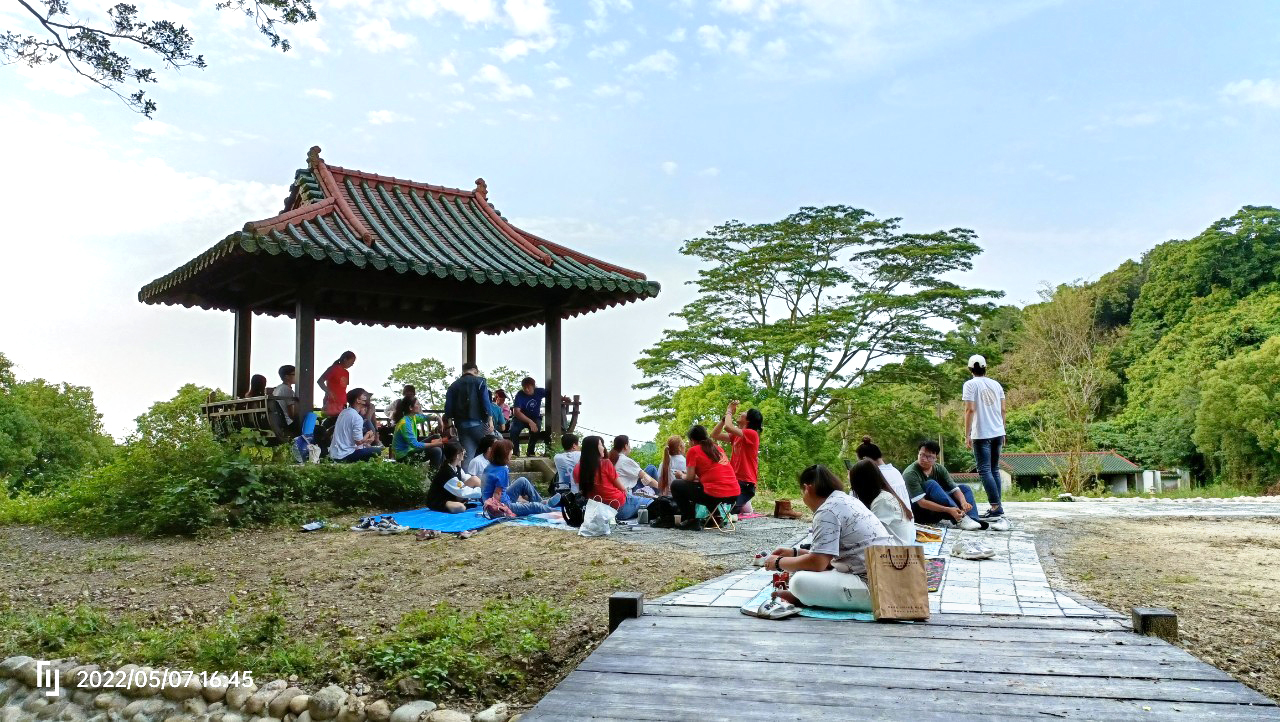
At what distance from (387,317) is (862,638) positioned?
A: 455 inches

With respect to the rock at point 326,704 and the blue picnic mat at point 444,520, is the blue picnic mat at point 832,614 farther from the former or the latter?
the blue picnic mat at point 444,520

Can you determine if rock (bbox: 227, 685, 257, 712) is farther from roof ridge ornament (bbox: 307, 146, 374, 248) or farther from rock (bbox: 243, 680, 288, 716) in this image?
roof ridge ornament (bbox: 307, 146, 374, 248)

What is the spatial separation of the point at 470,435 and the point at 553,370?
1.90m

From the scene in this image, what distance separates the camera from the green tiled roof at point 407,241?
1004cm

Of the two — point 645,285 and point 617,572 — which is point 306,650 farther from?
point 645,285

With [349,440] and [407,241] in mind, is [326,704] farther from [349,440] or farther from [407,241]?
[407,241]

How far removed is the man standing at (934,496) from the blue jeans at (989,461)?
0.28 m

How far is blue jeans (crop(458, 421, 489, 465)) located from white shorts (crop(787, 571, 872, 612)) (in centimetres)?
684

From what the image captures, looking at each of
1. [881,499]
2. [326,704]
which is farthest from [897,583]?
[326,704]

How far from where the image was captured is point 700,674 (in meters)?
3.65

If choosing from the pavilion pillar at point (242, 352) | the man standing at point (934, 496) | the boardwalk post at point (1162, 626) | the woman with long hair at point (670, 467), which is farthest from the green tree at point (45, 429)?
the boardwalk post at point (1162, 626)

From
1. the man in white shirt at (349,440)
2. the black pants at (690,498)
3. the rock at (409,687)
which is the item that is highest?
the man in white shirt at (349,440)

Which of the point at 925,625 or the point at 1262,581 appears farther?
the point at 1262,581

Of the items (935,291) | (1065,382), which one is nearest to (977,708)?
(935,291)
